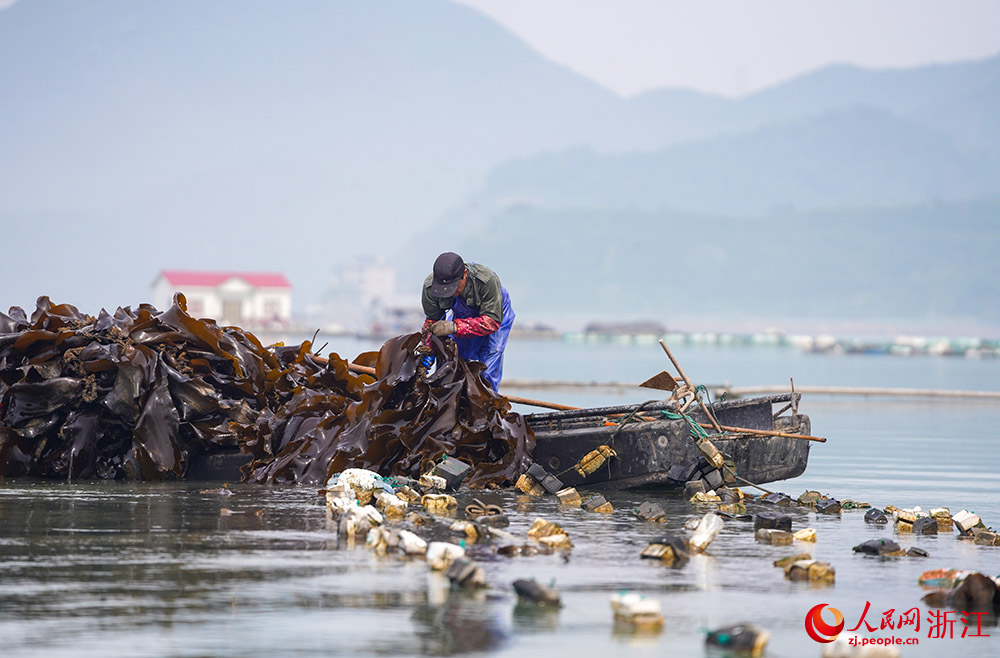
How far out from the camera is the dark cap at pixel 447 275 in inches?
336

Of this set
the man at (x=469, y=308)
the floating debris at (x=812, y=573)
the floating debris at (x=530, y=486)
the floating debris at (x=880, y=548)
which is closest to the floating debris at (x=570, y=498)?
the floating debris at (x=530, y=486)

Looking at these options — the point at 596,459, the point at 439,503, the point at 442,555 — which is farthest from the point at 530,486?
the point at 442,555

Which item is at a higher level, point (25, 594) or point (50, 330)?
point (50, 330)

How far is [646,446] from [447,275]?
6.13 feet

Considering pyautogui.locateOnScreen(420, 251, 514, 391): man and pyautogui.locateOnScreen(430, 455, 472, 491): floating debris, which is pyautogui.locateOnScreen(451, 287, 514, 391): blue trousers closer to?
pyautogui.locateOnScreen(420, 251, 514, 391): man

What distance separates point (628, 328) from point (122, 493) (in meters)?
136

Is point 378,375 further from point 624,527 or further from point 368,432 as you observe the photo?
point 624,527

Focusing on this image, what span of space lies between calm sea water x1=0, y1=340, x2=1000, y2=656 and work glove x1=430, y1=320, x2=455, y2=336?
1.26 m

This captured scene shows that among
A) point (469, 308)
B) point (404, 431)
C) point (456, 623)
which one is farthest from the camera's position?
point (469, 308)

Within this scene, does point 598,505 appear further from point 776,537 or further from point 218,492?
point 218,492

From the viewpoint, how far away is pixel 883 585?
5.10 metres

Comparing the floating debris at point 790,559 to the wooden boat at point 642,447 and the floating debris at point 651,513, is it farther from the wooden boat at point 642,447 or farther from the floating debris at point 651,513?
the wooden boat at point 642,447

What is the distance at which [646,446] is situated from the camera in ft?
26.6

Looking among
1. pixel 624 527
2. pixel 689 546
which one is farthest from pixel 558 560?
pixel 624 527
